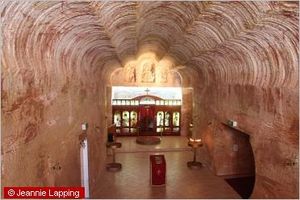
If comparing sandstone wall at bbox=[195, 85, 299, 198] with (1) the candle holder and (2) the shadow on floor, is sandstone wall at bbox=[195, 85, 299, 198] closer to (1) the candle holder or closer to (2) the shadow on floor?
(2) the shadow on floor

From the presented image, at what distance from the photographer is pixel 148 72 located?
19.6 m

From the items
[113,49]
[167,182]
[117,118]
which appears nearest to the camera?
[113,49]

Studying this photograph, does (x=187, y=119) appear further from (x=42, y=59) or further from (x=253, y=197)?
(x=42, y=59)

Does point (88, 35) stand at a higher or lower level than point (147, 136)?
higher

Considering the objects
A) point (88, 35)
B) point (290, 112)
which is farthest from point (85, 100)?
point (290, 112)

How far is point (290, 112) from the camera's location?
21.2 ft

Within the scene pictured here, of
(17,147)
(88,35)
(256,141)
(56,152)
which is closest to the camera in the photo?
(17,147)

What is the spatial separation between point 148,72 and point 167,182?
9.22 meters

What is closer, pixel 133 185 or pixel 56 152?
pixel 56 152

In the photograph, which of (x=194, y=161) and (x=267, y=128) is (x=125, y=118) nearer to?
(x=194, y=161)

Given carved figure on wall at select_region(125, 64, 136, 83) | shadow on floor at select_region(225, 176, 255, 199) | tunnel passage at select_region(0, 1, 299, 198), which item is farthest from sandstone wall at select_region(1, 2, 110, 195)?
carved figure on wall at select_region(125, 64, 136, 83)

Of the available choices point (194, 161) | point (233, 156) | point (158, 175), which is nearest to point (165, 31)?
point (158, 175)

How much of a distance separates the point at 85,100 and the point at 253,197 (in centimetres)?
601

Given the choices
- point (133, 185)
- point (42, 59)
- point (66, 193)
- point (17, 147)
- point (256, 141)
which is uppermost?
point (42, 59)
